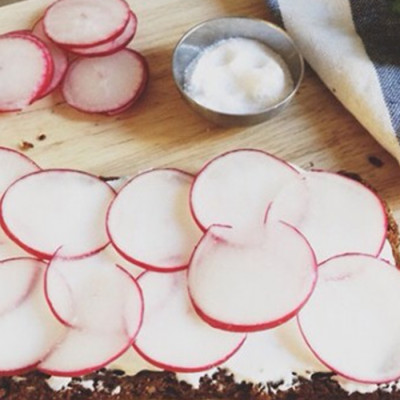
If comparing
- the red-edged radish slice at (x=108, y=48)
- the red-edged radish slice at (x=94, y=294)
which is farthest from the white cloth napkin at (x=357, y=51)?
the red-edged radish slice at (x=94, y=294)

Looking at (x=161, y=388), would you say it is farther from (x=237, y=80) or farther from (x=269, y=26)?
(x=269, y=26)

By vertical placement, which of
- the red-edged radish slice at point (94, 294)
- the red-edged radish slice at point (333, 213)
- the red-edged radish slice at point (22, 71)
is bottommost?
the red-edged radish slice at point (333, 213)

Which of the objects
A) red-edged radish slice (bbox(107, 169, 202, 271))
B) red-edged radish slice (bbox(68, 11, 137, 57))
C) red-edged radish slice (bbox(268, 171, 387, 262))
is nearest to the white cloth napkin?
red-edged radish slice (bbox(268, 171, 387, 262))

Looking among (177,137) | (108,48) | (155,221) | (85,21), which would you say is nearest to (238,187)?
(155,221)

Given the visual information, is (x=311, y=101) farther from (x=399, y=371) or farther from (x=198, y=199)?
(x=399, y=371)

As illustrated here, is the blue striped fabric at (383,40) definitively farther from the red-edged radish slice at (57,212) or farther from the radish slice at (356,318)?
the red-edged radish slice at (57,212)

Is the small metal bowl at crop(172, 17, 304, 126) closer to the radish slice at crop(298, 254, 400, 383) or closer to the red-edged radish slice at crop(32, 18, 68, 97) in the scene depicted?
the red-edged radish slice at crop(32, 18, 68, 97)
